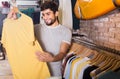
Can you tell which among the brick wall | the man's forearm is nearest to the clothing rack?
the brick wall

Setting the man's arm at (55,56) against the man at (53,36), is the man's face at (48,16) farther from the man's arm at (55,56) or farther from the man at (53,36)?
the man's arm at (55,56)

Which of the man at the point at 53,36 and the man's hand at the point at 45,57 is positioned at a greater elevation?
the man at the point at 53,36

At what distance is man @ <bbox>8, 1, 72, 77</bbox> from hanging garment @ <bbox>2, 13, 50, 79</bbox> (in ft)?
0.39

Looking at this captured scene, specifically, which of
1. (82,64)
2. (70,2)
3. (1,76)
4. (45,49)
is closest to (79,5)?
(70,2)

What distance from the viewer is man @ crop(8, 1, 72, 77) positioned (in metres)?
2.02

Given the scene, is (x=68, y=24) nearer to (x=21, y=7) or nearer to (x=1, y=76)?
(x=21, y=7)

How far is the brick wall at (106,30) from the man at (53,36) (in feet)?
1.63

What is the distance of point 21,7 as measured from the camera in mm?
2770

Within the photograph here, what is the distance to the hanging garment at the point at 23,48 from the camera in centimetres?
189

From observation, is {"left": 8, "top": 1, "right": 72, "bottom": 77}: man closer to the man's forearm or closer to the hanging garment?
the man's forearm

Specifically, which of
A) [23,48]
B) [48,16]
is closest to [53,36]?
[48,16]

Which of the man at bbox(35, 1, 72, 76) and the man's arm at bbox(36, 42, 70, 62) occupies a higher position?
the man at bbox(35, 1, 72, 76)

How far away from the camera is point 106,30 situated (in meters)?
2.33

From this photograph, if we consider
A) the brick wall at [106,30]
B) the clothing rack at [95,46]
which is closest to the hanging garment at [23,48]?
the clothing rack at [95,46]
